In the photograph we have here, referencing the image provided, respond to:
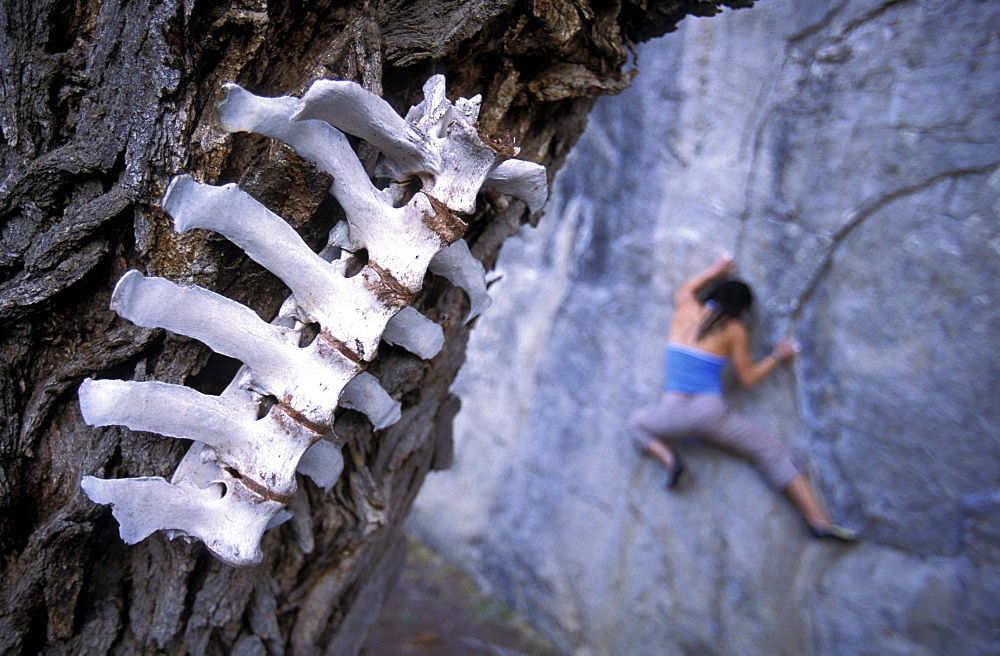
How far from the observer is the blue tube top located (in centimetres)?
222

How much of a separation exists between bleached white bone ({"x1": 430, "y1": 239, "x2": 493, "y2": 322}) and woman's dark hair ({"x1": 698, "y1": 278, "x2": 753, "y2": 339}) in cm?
152

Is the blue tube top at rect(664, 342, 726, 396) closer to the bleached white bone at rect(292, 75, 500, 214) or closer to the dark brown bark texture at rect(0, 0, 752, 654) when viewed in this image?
the dark brown bark texture at rect(0, 0, 752, 654)

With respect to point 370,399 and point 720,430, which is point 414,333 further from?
point 720,430

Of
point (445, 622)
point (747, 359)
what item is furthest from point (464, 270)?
point (445, 622)

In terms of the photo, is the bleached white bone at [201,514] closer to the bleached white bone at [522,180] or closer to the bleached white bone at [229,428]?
the bleached white bone at [229,428]

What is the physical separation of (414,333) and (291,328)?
14 centimetres

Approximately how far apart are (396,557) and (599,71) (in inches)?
32.8

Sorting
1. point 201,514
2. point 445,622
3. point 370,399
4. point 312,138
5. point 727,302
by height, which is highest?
point 727,302

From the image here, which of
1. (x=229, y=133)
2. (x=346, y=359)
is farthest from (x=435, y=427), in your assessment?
(x=229, y=133)

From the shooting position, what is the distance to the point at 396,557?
1125mm

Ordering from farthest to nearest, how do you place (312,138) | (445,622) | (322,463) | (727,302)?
(445,622), (727,302), (322,463), (312,138)

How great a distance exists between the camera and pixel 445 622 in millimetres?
2832

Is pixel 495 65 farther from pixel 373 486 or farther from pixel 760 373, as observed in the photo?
pixel 760 373

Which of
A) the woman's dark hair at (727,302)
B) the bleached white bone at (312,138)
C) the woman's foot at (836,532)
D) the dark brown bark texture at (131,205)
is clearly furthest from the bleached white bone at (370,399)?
the woman's foot at (836,532)
